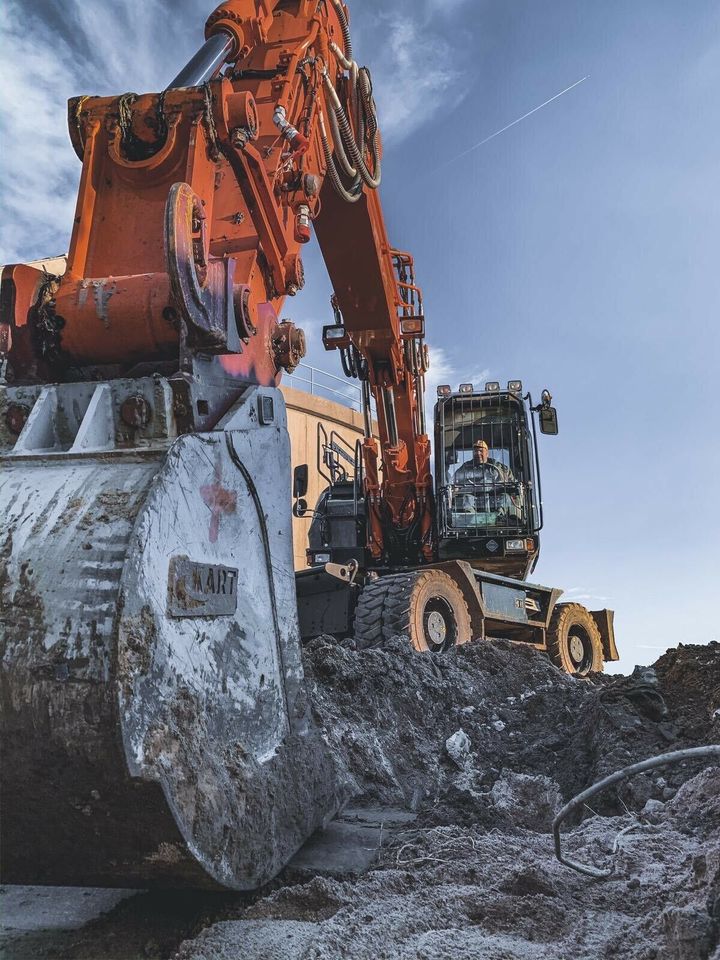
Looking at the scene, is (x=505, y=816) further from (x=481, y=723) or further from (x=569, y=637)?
(x=569, y=637)

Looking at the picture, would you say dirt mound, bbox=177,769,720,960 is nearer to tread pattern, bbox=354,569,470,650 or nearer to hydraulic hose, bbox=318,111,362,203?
hydraulic hose, bbox=318,111,362,203

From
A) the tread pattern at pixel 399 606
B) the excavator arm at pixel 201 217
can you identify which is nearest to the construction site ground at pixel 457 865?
the excavator arm at pixel 201 217

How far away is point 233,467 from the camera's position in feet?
8.34

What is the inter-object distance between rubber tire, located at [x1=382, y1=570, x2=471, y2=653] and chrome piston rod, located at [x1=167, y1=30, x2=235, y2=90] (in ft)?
14.7

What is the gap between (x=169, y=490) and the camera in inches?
85.5

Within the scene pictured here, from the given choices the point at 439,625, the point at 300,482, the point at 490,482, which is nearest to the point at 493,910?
the point at 300,482

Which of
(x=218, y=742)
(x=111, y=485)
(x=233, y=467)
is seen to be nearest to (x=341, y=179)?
(x=233, y=467)

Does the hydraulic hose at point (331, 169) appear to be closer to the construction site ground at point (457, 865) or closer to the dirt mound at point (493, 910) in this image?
the construction site ground at point (457, 865)

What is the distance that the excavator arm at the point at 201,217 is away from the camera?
2666 millimetres

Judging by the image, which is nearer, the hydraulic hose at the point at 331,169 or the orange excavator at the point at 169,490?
the orange excavator at the point at 169,490

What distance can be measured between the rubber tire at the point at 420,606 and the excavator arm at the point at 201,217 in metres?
3.73

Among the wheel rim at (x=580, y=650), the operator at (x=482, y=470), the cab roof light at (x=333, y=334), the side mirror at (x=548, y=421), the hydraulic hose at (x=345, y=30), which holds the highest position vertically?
the hydraulic hose at (x=345, y=30)

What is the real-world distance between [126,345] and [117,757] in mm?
1374

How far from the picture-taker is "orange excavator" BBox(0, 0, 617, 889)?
1965mm
